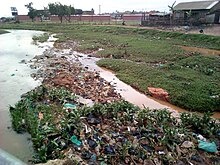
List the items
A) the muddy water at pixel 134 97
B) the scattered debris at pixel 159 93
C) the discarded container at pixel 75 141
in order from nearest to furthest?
1. the discarded container at pixel 75 141
2. the muddy water at pixel 134 97
3. the scattered debris at pixel 159 93

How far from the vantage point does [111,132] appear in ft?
17.7

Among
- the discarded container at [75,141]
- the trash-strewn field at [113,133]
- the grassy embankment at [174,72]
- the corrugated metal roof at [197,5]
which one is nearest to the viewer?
the trash-strewn field at [113,133]

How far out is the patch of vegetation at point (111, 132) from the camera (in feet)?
15.3

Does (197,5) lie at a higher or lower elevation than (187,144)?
higher

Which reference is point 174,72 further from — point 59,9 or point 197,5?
point 59,9

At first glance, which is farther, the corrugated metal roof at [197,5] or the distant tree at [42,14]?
the distant tree at [42,14]

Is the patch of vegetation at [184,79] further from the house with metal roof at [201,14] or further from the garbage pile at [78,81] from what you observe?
the house with metal roof at [201,14]

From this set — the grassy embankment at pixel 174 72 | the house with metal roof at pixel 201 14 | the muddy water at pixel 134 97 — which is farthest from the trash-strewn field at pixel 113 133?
the house with metal roof at pixel 201 14

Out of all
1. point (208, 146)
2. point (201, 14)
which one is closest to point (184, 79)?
point (208, 146)

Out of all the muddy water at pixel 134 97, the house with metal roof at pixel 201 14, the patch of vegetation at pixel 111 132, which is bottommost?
the muddy water at pixel 134 97

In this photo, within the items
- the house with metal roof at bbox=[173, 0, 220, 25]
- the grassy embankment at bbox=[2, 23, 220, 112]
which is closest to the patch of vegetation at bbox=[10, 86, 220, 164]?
the grassy embankment at bbox=[2, 23, 220, 112]

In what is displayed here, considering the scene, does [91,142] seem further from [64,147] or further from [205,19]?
[205,19]

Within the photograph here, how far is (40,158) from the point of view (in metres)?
4.56

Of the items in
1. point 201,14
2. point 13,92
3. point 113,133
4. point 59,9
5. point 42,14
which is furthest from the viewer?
point 42,14
